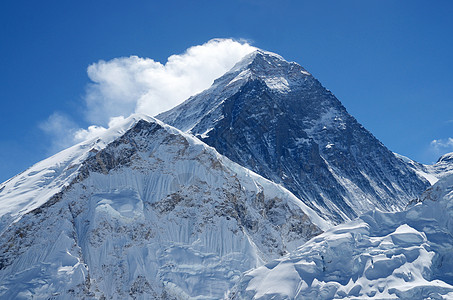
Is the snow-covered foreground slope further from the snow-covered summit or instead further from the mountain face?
the snow-covered summit

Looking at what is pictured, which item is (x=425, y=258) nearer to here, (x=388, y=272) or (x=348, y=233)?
(x=388, y=272)

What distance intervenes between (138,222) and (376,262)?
43957mm

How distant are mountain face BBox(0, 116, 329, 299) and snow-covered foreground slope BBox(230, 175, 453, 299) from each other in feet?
47.8

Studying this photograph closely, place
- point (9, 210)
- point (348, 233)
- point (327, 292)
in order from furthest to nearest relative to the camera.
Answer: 1. point (9, 210)
2. point (348, 233)
3. point (327, 292)

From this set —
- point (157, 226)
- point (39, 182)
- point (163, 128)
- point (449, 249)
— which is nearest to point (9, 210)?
point (39, 182)

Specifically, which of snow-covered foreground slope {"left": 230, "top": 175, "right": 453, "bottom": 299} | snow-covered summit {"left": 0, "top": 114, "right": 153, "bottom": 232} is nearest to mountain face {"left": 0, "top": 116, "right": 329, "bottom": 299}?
snow-covered summit {"left": 0, "top": 114, "right": 153, "bottom": 232}

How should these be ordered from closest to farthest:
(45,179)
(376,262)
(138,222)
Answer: (376,262), (138,222), (45,179)

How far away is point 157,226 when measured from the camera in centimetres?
10981

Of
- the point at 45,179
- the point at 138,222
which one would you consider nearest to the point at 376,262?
the point at 138,222

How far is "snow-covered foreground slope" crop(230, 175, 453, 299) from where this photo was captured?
81438 mm

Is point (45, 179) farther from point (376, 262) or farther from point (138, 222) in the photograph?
point (376, 262)

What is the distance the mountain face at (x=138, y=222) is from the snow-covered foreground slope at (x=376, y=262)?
1456 centimetres

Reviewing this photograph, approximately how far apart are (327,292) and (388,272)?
8.84 m

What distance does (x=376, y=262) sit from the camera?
8519 cm
